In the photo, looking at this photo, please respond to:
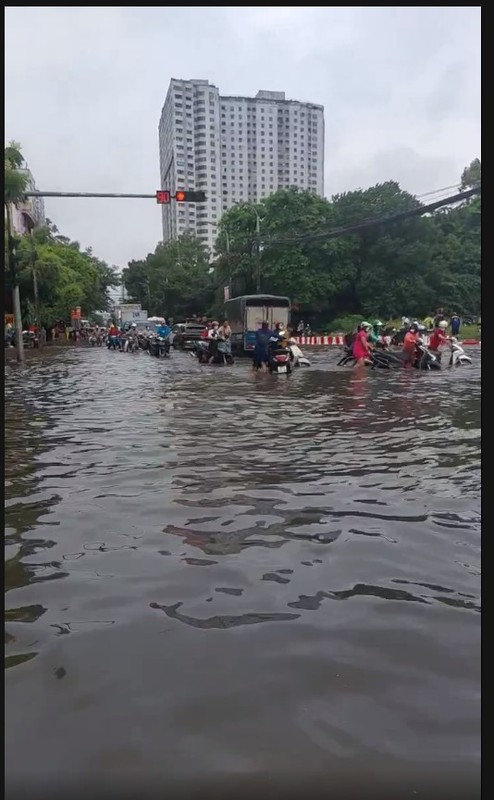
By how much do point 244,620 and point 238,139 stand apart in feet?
211

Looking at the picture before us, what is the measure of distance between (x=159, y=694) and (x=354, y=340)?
20.0 m

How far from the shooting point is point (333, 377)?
18.5 meters

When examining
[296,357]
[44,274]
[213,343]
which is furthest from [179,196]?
[44,274]

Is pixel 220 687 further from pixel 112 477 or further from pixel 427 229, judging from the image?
pixel 427 229

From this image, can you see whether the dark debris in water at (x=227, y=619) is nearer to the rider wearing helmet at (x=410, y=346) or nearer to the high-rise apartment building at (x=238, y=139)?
the rider wearing helmet at (x=410, y=346)

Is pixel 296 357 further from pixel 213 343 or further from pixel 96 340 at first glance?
pixel 96 340

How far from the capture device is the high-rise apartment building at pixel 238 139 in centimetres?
5903

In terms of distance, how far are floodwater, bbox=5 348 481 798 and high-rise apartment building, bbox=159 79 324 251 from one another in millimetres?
54999

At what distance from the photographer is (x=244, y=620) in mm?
3549

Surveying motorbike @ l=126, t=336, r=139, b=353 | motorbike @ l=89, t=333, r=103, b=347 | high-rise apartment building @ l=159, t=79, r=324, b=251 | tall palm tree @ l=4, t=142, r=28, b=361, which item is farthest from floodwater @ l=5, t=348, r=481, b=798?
high-rise apartment building @ l=159, t=79, r=324, b=251

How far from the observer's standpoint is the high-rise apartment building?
194 feet

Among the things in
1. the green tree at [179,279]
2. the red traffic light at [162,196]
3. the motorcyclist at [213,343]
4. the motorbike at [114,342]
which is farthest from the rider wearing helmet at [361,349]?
the green tree at [179,279]

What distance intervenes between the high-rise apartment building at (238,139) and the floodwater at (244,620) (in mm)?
54999

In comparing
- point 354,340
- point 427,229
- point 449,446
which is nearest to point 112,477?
point 449,446
